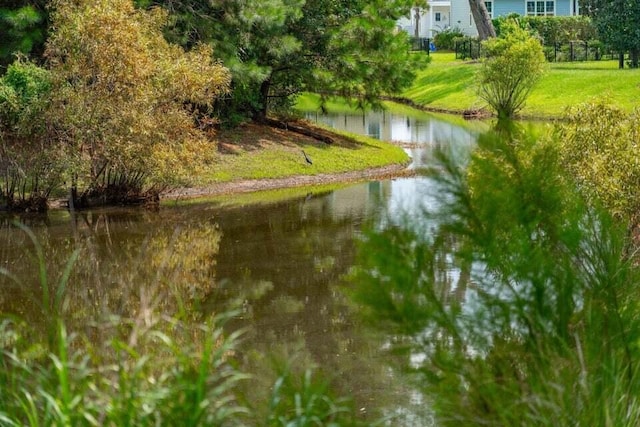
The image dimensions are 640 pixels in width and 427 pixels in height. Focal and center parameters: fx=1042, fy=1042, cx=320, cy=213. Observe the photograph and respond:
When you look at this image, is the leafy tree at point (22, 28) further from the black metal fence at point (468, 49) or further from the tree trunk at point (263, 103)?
the black metal fence at point (468, 49)

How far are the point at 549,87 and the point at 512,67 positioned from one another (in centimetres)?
572

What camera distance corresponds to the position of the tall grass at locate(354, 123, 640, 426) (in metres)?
5.13

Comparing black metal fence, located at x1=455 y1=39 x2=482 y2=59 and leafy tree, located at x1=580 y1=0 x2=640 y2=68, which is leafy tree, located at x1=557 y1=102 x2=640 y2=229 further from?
black metal fence, located at x1=455 y1=39 x2=482 y2=59

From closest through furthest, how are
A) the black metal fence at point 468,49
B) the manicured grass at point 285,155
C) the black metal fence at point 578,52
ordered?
the manicured grass at point 285,155 → the black metal fence at point 578,52 → the black metal fence at point 468,49

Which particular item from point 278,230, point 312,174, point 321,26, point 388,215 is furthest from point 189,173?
point 388,215

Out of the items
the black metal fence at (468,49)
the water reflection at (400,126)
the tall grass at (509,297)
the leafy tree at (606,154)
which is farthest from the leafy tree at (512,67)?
the tall grass at (509,297)

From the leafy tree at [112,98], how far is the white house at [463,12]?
42.0m

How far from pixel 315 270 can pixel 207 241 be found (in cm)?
289

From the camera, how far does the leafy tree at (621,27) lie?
4409 centimetres

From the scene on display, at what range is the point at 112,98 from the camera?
1992 centimetres

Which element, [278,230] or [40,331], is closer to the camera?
[40,331]

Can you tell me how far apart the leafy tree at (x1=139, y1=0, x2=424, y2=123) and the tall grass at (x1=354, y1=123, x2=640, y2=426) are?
63.0 feet

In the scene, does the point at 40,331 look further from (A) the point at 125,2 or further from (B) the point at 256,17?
(B) the point at 256,17

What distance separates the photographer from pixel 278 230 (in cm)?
1858
